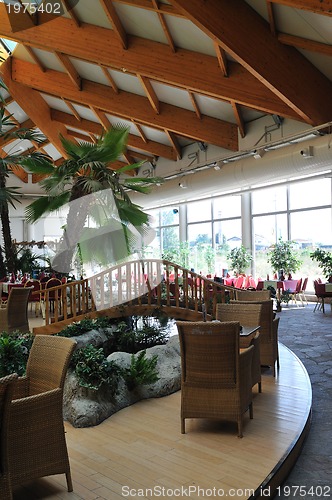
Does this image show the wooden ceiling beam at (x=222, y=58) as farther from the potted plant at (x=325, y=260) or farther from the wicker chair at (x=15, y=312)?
the wicker chair at (x=15, y=312)

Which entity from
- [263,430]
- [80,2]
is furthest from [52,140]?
[263,430]

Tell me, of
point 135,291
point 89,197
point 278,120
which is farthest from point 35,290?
point 278,120

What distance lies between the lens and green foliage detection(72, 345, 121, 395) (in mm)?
4062

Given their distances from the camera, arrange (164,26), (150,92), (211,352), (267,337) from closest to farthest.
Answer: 1. (211,352)
2. (267,337)
3. (164,26)
4. (150,92)

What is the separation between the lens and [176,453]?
315 cm

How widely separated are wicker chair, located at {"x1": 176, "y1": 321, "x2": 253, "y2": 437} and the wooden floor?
0.20 m

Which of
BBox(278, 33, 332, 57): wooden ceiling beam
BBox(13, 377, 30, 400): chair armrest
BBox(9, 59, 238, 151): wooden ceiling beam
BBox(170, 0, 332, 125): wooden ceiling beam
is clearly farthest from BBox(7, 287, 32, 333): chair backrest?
BBox(9, 59, 238, 151): wooden ceiling beam

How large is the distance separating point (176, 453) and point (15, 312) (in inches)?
139

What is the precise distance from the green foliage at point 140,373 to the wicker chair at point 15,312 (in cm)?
209

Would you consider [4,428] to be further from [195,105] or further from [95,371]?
[195,105]

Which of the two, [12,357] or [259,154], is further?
[259,154]

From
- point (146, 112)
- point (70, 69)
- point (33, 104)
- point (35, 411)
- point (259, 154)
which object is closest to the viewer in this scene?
point (35, 411)

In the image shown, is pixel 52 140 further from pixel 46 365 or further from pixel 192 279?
pixel 46 365

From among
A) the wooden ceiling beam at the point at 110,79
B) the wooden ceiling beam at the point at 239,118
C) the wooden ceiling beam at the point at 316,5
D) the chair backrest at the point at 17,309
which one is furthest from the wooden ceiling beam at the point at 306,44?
the chair backrest at the point at 17,309
